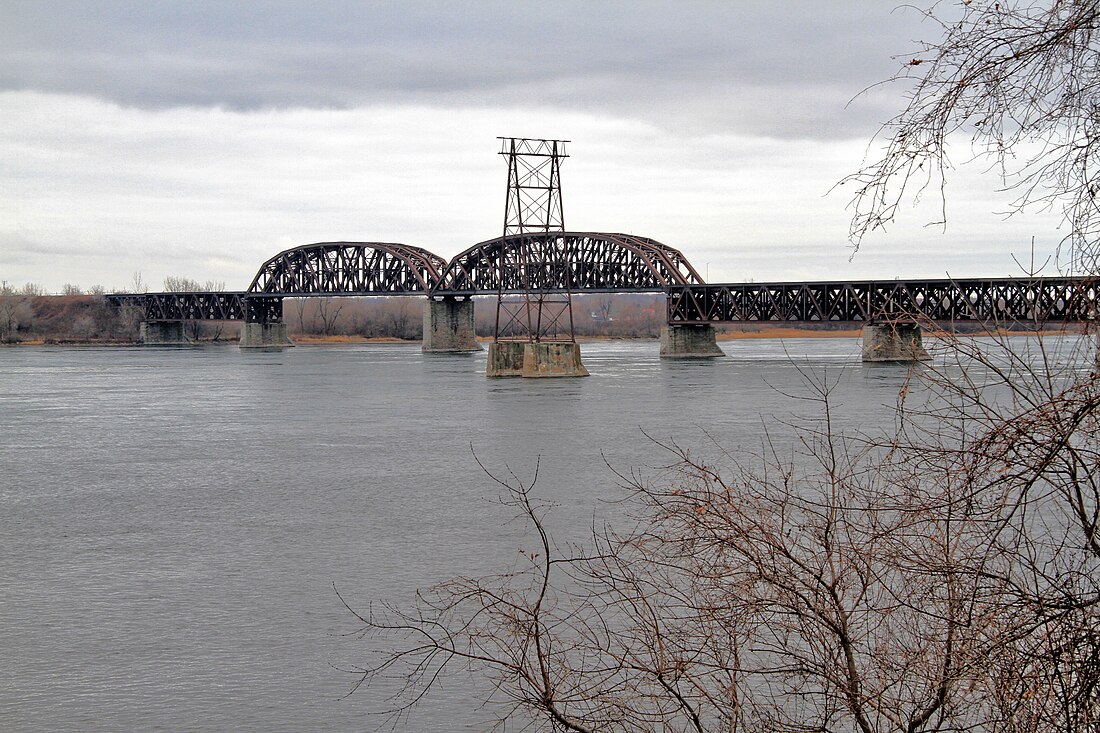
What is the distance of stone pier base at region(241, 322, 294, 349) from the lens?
18970cm

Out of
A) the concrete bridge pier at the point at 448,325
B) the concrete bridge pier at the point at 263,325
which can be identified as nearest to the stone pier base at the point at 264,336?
A: the concrete bridge pier at the point at 263,325

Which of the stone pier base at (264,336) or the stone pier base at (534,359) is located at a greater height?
the stone pier base at (534,359)

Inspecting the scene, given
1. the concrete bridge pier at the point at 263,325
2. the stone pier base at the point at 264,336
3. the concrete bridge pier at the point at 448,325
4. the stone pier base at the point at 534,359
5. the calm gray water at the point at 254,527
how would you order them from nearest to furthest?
the calm gray water at the point at 254,527 → the stone pier base at the point at 534,359 → the concrete bridge pier at the point at 448,325 → the stone pier base at the point at 264,336 → the concrete bridge pier at the point at 263,325

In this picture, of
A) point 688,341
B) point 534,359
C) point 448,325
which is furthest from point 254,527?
point 448,325

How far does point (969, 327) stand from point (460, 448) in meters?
97.7

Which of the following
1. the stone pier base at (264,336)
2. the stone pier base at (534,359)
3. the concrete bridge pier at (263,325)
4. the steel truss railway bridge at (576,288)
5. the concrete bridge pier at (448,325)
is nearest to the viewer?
the stone pier base at (534,359)

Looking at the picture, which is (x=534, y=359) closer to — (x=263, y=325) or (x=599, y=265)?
(x=599, y=265)

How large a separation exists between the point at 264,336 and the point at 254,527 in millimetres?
175553

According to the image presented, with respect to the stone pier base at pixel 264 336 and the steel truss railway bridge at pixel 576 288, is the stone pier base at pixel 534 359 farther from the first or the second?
the stone pier base at pixel 264 336

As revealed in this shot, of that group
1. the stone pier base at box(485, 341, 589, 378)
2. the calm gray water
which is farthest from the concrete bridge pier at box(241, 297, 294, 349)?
the calm gray water

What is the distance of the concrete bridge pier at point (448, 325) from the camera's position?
164 metres

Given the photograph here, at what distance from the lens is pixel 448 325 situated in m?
166

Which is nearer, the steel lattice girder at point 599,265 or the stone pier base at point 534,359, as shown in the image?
the stone pier base at point 534,359

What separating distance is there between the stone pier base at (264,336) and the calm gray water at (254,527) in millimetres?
134136
